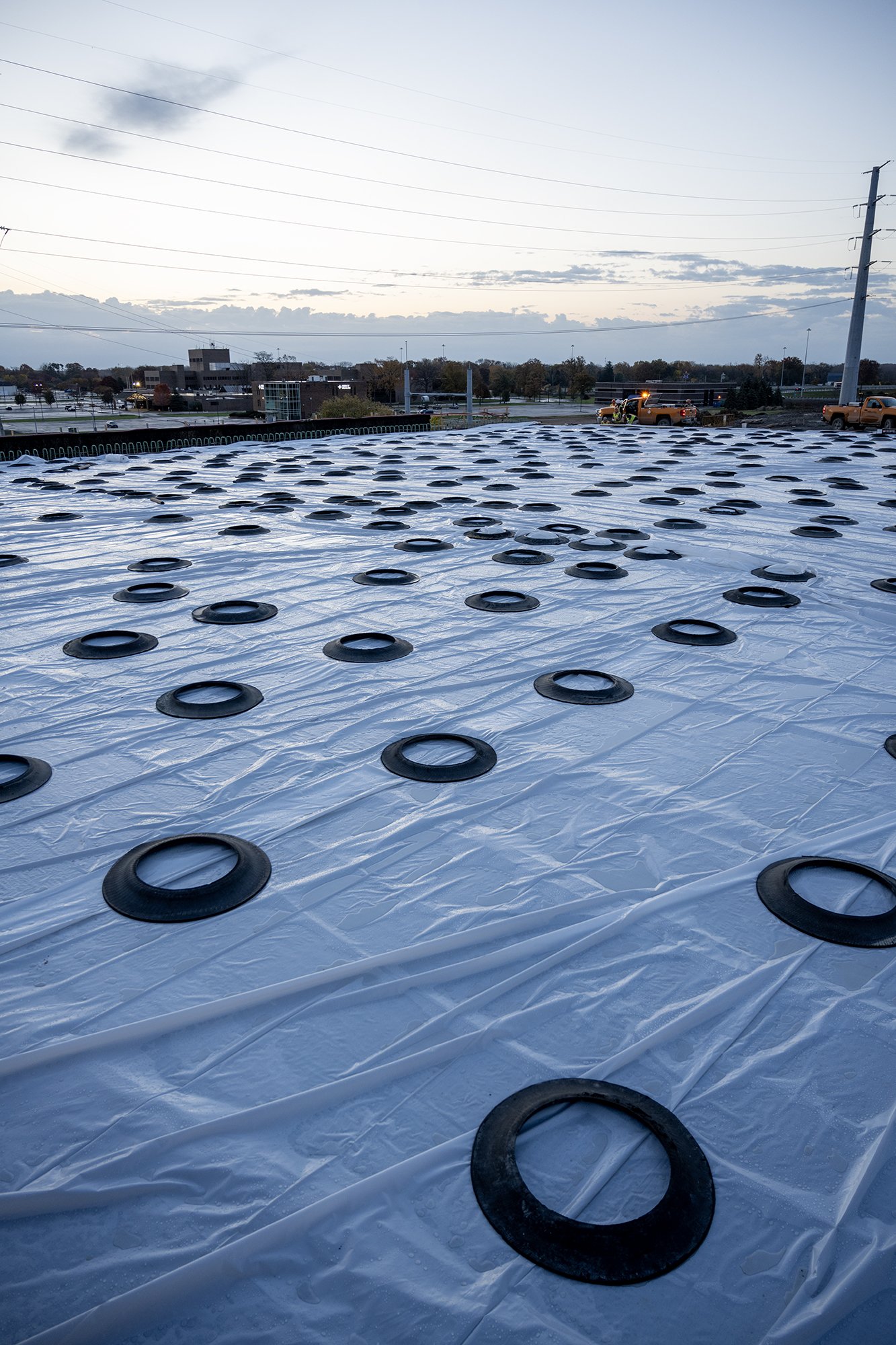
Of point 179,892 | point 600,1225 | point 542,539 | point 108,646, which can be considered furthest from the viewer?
point 542,539

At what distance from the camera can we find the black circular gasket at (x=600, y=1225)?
Answer: 1.39 metres

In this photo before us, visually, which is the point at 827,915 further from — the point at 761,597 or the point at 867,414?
the point at 867,414

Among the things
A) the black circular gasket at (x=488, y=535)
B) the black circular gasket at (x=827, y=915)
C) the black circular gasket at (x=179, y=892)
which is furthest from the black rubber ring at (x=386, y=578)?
the black circular gasket at (x=827, y=915)

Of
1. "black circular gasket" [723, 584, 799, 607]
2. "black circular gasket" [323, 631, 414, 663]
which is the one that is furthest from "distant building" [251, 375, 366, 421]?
"black circular gasket" [323, 631, 414, 663]

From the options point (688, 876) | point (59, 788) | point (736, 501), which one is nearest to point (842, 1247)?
point (688, 876)

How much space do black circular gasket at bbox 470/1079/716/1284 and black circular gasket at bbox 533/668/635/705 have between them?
2302mm

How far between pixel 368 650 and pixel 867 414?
24.0 metres

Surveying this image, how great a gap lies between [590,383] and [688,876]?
101272 millimetres

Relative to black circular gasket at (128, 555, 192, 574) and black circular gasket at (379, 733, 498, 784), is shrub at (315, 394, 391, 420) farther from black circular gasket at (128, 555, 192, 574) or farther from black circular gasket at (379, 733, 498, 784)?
black circular gasket at (379, 733, 498, 784)

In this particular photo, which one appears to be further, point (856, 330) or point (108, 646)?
point (856, 330)

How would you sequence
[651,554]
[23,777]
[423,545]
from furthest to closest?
[423,545] → [651,554] → [23,777]

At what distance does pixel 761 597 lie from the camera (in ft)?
18.3

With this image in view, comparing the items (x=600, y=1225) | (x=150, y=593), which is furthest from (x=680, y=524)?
(x=600, y=1225)

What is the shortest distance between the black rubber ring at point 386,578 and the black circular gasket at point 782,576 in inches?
112
